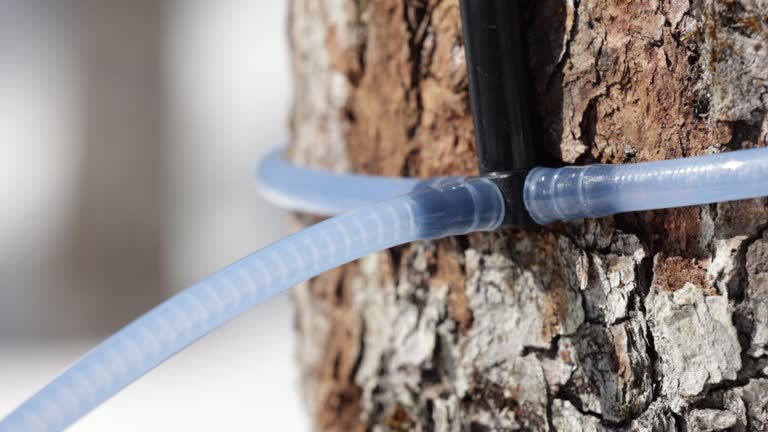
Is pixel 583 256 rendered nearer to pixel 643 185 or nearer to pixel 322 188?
pixel 643 185

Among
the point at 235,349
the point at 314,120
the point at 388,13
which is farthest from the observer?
the point at 235,349

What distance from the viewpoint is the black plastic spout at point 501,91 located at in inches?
16.1

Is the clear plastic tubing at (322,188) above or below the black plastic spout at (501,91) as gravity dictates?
below

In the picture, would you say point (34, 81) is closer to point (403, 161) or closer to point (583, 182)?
point (403, 161)

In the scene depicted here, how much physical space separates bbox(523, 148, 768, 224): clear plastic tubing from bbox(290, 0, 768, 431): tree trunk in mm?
30

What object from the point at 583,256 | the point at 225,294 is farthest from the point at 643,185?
the point at 225,294

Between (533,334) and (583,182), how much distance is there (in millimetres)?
112

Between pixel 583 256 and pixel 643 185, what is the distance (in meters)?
0.07

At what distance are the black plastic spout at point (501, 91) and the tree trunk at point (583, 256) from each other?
2 cm

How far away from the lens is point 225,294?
40cm

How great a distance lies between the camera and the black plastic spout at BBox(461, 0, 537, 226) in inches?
16.1

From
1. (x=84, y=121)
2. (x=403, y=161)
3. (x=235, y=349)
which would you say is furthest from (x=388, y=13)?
(x=84, y=121)

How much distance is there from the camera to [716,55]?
382 millimetres

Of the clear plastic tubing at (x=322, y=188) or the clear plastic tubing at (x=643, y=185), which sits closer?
the clear plastic tubing at (x=643, y=185)
